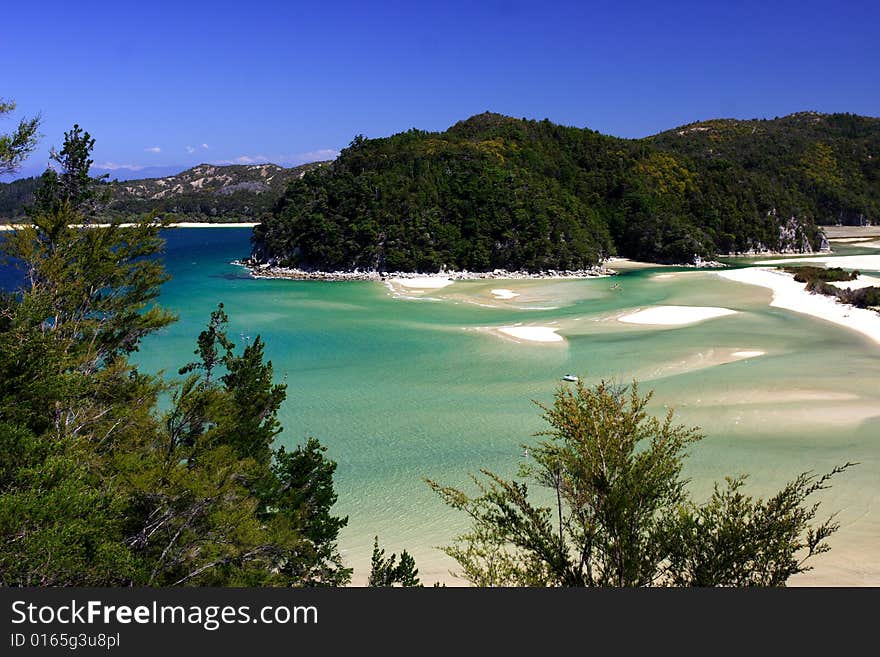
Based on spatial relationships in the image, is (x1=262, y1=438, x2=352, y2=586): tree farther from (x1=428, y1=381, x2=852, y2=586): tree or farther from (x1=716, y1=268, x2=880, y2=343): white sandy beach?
(x1=716, y1=268, x2=880, y2=343): white sandy beach

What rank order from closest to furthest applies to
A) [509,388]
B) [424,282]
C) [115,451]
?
1. [115,451]
2. [509,388]
3. [424,282]

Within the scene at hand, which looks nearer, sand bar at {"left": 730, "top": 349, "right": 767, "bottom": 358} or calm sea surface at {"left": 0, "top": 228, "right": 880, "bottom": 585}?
calm sea surface at {"left": 0, "top": 228, "right": 880, "bottom": 585}

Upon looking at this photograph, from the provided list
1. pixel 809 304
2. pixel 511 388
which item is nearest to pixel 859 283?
pixel 809 304

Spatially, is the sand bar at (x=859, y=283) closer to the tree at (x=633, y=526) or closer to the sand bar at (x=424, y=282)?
the sand bar at (x=424, y=282)

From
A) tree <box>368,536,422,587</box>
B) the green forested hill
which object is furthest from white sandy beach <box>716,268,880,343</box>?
tree <box>368,536,422,587</box>

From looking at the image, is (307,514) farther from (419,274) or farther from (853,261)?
(853,261)

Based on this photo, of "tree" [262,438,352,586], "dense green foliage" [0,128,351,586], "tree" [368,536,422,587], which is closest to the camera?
"dense green foliage" [0,128,351,586]

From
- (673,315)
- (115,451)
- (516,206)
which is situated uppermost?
(516,206)
